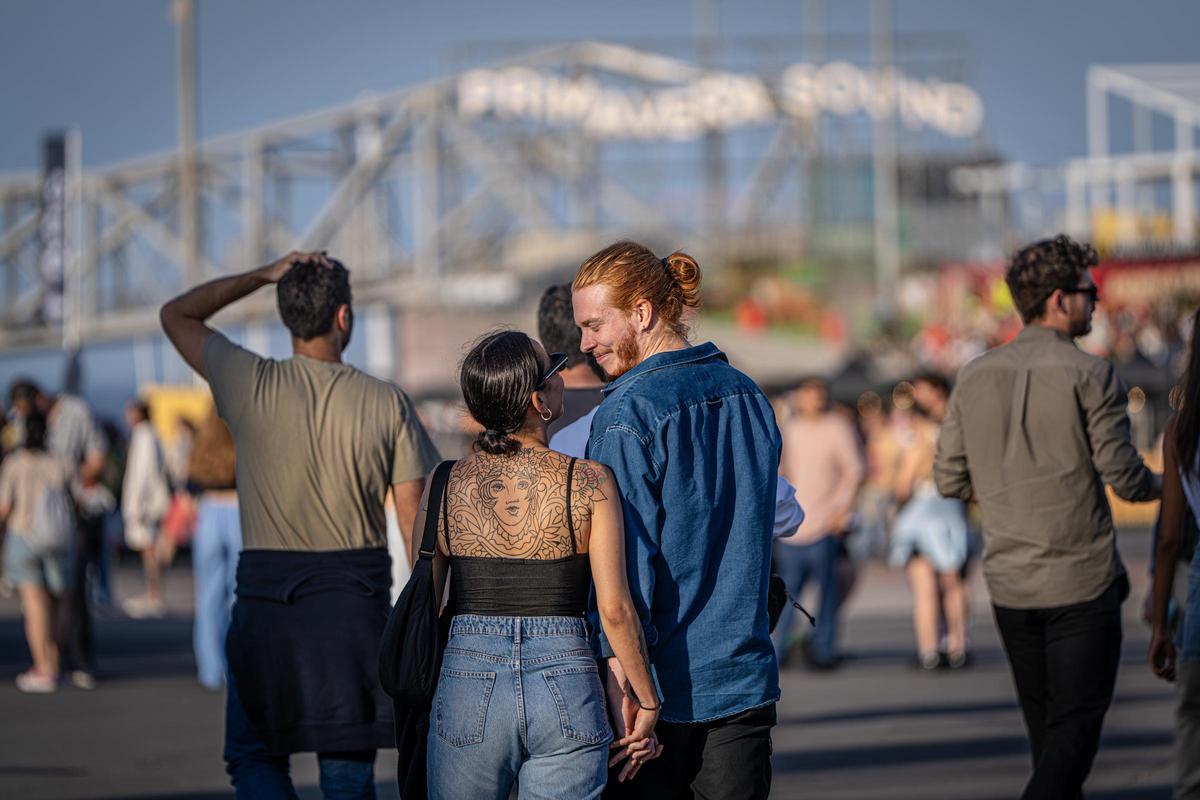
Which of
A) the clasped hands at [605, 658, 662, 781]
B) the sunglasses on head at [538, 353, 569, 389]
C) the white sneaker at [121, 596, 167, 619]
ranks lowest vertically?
the white sneaker at [121, 596, 167, 619]

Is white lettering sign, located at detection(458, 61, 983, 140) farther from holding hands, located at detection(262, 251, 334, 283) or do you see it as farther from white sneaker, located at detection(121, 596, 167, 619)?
holding hands, located at detection(262, 251, 334, 283)

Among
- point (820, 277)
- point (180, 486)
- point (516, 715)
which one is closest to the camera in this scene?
point (516, 715)

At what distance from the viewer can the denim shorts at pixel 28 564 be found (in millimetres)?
11156

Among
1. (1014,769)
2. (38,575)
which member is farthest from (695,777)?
(38,575)

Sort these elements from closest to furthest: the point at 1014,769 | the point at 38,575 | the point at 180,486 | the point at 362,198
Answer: the point at 1014,769
the point at 38,575
the point at 180,486
the point at 362,198

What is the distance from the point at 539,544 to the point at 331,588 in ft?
4.85

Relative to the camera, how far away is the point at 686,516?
157 inches

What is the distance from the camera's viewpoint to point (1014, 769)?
7965 mm

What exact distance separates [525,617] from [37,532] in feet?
26.0

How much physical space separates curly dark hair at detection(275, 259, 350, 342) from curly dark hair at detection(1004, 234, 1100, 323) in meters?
2.10

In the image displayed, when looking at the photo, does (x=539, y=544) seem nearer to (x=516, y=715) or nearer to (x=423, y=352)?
(x=516, y=715)

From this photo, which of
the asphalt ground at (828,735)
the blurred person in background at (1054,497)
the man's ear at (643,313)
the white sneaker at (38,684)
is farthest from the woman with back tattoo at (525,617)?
the white sneaker at (38,684)

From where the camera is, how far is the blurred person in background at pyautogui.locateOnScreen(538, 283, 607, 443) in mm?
5527

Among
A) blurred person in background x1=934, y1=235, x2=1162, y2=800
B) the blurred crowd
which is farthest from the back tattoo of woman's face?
the blurred crowd
